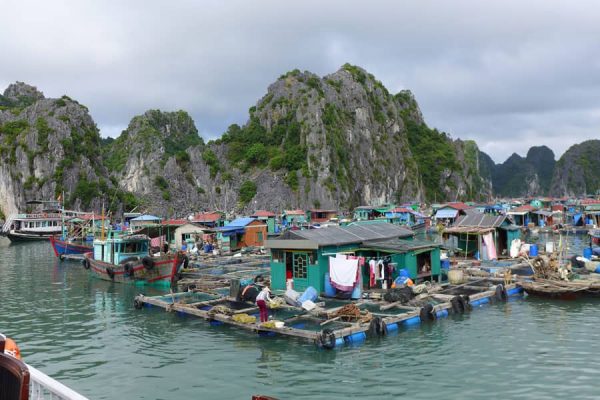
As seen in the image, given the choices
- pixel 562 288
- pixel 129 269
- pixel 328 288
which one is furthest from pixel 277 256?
pixel 562 288

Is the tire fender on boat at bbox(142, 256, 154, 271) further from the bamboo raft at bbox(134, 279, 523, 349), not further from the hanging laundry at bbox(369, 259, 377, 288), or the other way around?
the hanging laundry at bbox(369, 259, 377, 288)

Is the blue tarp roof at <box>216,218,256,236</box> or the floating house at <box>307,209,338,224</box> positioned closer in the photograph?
the blue tarp roof at <box>216,218,256,236</box>

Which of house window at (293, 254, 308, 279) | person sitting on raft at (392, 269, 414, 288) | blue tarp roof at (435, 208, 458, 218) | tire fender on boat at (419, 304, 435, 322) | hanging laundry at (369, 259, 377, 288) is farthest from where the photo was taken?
blue tarp roof at (435, 208, 458, 218)

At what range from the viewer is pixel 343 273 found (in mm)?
23766

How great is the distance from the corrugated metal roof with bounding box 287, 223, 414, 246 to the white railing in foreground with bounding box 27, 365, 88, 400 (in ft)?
59.3

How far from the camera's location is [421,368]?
15.4 meters

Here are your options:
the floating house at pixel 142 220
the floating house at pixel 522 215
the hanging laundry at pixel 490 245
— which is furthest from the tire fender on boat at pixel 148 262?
the floating house at pixel 522 215

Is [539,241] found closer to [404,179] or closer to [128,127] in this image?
[404,179]

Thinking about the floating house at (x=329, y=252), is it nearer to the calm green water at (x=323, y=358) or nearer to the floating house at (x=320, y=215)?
the calm green water at (x=323, y=358)

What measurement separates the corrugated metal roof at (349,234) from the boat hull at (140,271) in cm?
1123

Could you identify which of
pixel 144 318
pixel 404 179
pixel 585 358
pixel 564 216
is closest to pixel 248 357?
pixel 144 318

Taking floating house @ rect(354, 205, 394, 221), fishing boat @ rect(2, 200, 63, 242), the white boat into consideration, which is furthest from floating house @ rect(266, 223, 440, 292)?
fishing boat @ rect(2, 200, 63, 242)

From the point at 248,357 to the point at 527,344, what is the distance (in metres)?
10.1

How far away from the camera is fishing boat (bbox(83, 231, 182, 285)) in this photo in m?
32.8
